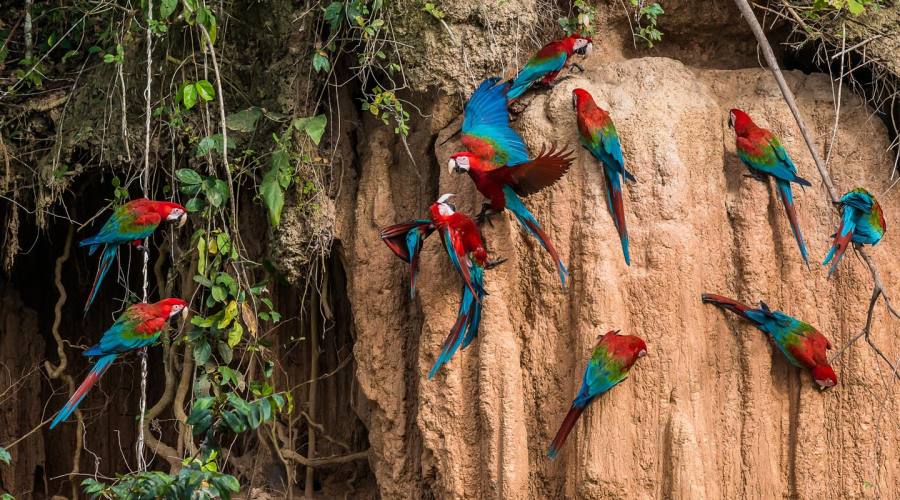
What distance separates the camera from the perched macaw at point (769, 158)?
3.66 m

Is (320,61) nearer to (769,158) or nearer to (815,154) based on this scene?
(769,158)

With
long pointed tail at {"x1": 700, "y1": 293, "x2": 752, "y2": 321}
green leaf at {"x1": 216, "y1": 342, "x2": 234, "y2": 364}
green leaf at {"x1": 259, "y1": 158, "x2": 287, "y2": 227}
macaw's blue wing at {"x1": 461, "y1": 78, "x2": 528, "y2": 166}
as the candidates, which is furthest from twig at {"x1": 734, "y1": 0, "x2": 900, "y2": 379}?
green leaf at {"x1": 216, "y1": 342, "x2": 234, "y2": 364}

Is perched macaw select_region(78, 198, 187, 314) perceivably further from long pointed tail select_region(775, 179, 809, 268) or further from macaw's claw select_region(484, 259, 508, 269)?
long pointed tail select_region(775, 179, 809, 268)

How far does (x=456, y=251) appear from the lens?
11.6 feet

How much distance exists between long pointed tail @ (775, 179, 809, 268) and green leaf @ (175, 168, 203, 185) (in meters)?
2.04

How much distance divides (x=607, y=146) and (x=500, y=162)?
0.36 m

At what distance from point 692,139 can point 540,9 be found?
738 millimetres

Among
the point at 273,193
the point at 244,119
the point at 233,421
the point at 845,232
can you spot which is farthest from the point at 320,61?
the point at 845,232

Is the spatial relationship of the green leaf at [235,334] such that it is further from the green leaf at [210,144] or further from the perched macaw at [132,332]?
the green leaf at [210,144]

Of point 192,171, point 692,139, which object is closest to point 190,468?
point 192,171

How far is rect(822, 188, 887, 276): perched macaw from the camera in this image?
352 cm

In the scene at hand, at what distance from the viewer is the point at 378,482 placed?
4.04 meters

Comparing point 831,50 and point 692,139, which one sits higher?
point 831,50

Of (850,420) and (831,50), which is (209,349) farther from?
(831,50)
